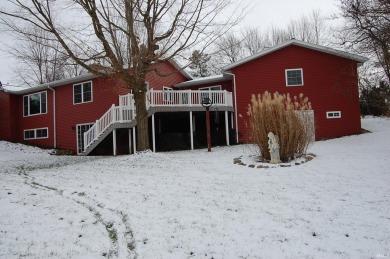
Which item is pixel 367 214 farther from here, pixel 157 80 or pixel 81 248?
pixel 157 80

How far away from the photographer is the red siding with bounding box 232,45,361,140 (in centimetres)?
1489

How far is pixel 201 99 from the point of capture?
1541 cm

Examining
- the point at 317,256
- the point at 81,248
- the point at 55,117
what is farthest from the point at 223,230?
the point at 55,117

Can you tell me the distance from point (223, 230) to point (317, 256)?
1208 mm

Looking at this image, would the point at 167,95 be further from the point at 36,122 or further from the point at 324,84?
the point at 36,122

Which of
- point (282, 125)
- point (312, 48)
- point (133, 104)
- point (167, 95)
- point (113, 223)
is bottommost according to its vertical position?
point (113, 223)

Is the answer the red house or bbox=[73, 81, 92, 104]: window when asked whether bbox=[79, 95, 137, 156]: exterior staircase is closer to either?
the red house

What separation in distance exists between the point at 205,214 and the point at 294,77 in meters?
12.8

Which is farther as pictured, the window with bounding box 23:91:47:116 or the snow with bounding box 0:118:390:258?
the window with bounding box 23:91:47:116

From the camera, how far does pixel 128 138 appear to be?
647 inches

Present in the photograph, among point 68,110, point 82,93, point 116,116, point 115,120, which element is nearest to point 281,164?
point 115,120

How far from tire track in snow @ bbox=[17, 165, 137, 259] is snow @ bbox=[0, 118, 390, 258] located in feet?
0.05

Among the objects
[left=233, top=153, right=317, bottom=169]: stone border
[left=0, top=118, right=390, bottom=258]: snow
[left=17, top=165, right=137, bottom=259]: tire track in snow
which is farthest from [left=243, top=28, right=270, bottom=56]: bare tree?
[left=17, top=165, right=137, bottom=259]: tire track in snow

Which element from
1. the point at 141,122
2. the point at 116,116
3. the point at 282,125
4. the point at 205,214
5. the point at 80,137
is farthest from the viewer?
the point at 80,137
